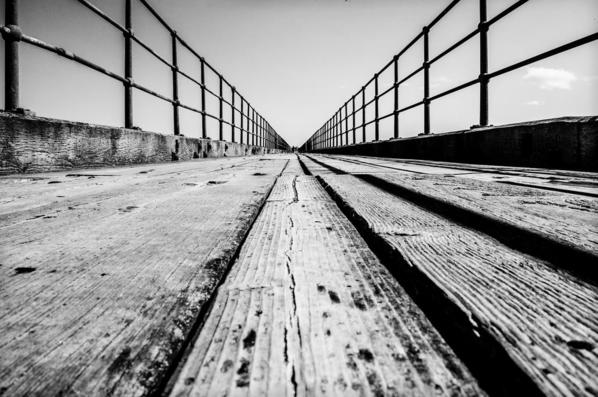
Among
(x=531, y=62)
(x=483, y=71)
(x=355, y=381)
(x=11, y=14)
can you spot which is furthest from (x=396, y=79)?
(x=355, y=381)

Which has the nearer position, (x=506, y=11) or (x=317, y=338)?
(x=317, y=338)

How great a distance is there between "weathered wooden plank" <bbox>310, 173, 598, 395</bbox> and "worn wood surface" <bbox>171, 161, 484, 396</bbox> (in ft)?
0.09

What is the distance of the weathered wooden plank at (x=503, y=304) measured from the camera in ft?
0.89

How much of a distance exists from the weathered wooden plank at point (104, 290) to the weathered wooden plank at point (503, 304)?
256mm

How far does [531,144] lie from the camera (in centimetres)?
243

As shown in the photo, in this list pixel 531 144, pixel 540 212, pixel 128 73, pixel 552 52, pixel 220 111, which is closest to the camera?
pixel 540 212

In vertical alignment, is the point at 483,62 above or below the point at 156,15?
below

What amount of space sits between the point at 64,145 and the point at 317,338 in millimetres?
2622

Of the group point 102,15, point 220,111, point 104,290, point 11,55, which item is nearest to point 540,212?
point 104,290

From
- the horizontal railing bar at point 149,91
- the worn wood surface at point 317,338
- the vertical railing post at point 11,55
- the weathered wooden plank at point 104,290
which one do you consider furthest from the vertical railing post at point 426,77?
the worn wood surface at point 317,338

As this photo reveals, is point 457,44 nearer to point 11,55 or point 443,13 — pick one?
point 443,13

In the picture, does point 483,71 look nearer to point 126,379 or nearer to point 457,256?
point 457,256

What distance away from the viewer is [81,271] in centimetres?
49

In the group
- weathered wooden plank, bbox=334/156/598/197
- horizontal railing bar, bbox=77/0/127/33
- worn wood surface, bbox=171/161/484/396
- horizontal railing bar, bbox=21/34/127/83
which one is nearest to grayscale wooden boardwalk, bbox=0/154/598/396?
worn wood surface, bbox=171/161/484/396
